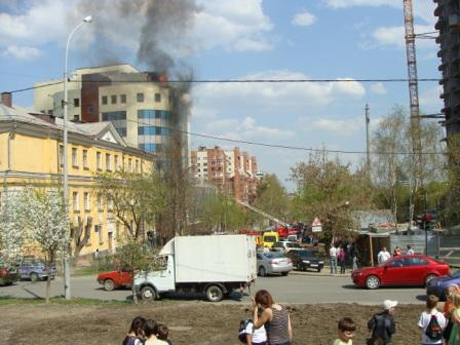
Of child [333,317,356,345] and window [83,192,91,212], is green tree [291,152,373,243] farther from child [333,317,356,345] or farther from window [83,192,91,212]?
child [333,317,356,345]

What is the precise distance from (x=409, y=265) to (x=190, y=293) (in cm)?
908

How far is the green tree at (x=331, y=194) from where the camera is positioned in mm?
40125

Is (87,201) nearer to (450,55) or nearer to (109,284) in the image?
(109,284)

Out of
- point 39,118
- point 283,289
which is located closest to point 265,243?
point 39,118

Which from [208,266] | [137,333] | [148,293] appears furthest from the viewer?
[148,293]

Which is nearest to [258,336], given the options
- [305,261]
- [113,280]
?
[113,280]

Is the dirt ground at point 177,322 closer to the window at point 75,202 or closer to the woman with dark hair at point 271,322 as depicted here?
the woman with dark hair at point 271,322

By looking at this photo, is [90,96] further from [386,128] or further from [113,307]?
[113,307]

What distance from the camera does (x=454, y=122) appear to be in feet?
290

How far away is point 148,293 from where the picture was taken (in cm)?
2266

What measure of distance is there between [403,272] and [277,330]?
17293 millimetres

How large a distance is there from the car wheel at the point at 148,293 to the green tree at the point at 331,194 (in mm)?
19488

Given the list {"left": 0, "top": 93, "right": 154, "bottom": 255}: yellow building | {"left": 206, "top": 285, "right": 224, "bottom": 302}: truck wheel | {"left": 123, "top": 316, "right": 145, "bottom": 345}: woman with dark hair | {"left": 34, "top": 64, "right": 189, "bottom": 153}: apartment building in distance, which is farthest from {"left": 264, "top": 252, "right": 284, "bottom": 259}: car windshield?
{"left": 34, "top": 64, "right": 189, "bottom": 153}: apartment building in distance

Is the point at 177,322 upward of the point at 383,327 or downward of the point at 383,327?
downward
